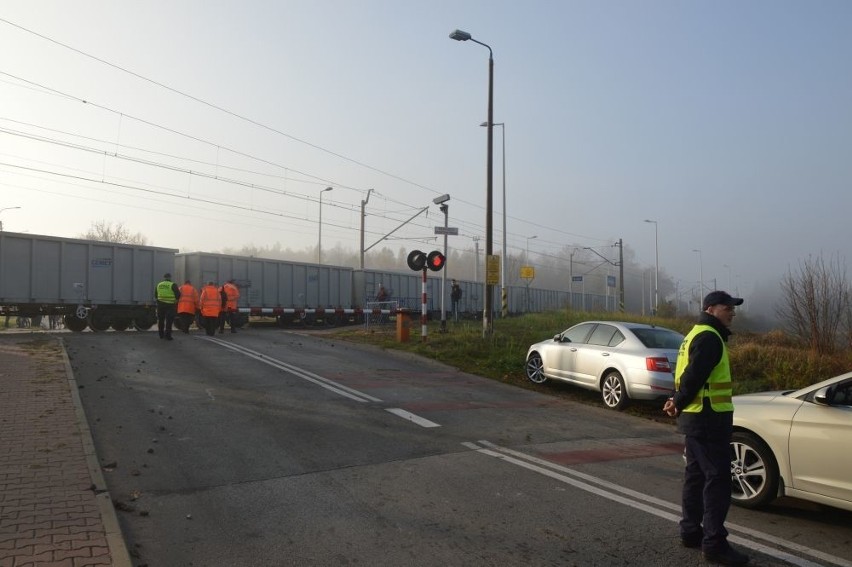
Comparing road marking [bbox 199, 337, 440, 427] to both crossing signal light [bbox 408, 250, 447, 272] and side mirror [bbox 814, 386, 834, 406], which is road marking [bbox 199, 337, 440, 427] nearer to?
side mirror [bbox 814, 386, 834, 406]

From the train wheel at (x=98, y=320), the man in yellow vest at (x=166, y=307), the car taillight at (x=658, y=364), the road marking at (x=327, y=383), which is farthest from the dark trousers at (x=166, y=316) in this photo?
the car taillight at (x=658, y=364)

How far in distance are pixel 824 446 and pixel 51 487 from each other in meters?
6.17

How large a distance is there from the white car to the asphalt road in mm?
244

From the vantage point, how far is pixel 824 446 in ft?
16.5

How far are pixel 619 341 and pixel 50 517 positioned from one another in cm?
847

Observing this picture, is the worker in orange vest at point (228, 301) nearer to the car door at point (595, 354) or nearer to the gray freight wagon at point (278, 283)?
the gray freight wagon at point (278, 283)

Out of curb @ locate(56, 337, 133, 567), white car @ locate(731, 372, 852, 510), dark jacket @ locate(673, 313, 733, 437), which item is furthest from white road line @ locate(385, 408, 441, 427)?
dark jacket @ locate(673, 313, 733, 437)

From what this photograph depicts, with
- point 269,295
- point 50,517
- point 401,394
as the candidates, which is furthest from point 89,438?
point 269,295

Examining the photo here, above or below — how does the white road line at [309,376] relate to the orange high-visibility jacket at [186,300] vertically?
below

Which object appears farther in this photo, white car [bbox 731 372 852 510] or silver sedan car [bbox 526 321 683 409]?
silver sedan car [bbox 526 321 683 409]

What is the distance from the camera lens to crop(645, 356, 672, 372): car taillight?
997 centimetres

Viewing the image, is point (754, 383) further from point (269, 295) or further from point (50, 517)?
point (269, 295)

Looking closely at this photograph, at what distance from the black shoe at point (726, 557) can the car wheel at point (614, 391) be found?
6242 mm

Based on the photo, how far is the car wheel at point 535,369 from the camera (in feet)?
41.5
